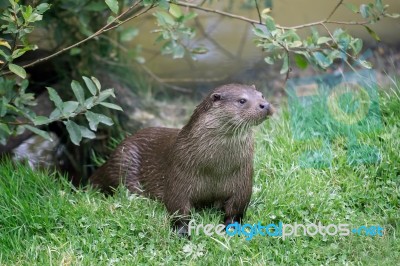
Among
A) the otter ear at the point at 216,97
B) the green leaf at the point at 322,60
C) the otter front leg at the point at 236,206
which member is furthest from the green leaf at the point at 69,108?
the green leaf at the point at 322,60

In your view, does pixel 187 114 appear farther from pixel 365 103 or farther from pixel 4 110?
pixel 4 110

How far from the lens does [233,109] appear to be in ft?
12.8

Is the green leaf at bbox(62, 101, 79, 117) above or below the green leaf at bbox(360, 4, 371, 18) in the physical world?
below

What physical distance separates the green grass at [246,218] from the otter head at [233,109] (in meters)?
0.52

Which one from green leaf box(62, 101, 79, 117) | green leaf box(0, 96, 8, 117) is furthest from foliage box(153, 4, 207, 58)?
green leaf box(0, 96, 8, 117)

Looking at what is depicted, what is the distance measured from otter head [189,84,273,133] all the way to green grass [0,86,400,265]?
0.52m

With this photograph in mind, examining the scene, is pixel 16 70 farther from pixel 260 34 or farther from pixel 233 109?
pixel 260 34

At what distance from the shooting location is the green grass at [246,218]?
3.73 m

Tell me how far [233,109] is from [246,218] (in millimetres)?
616

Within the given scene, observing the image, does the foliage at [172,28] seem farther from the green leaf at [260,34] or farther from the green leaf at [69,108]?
the green leaf at [69,108]

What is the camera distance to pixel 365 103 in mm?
4977

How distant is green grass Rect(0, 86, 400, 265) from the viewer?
3730 millimetres

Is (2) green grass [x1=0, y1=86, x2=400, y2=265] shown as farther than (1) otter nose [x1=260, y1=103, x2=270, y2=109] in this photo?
No

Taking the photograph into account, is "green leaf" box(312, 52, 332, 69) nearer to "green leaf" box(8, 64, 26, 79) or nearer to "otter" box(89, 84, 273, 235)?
"otter" box(89, 84, 273, 235)
